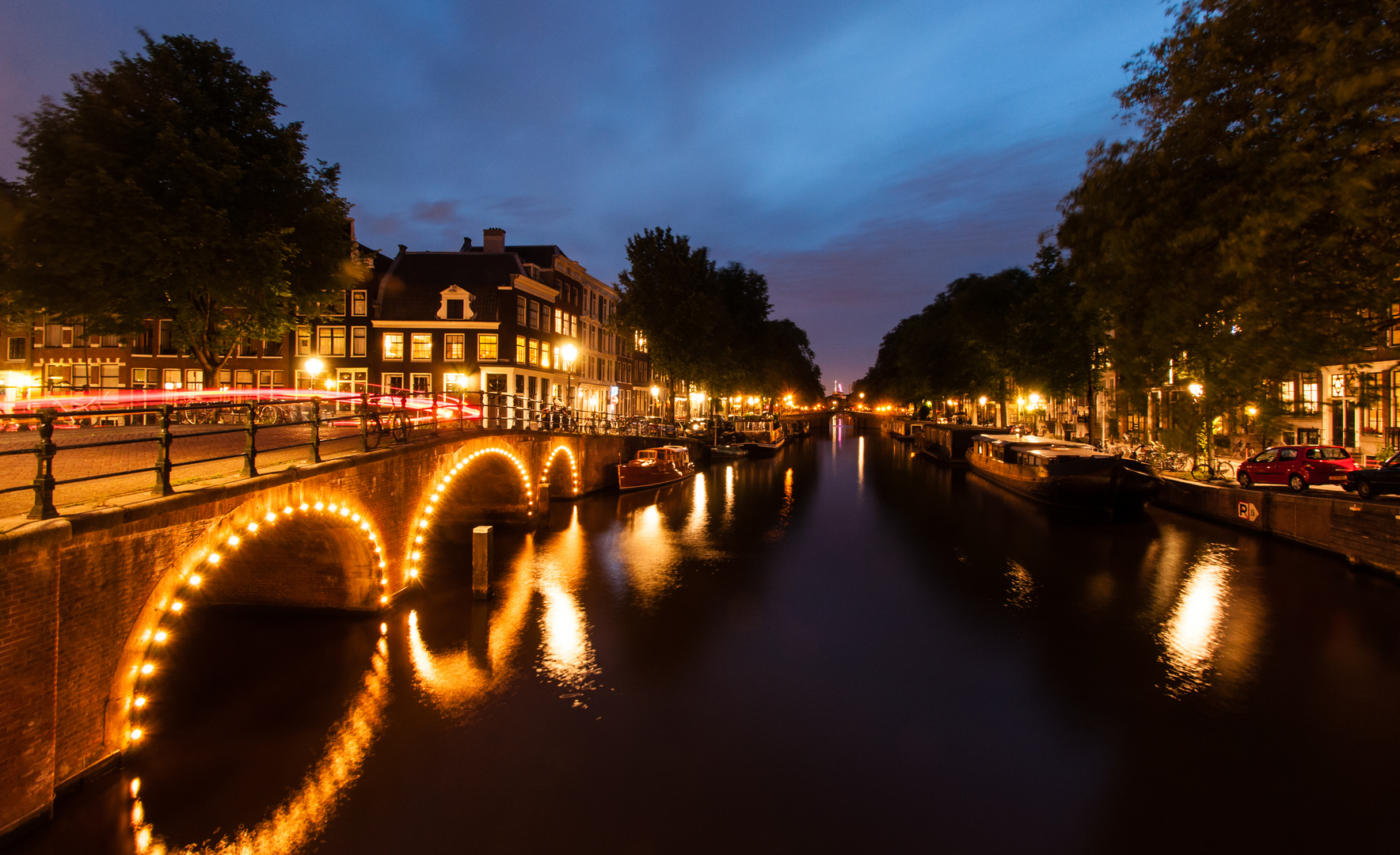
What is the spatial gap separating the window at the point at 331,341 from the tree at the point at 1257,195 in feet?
126

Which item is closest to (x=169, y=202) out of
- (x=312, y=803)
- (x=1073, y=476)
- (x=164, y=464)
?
(x=164, y=464)

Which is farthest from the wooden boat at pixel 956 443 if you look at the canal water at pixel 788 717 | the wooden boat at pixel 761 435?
the canal water at pixel 788 717

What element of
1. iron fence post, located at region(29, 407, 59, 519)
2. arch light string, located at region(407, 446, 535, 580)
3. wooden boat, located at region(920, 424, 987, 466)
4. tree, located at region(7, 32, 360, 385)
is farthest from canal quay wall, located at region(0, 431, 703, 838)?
A: wooden boat, located at region(920, 424, 987, 466)

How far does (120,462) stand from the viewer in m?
11.1

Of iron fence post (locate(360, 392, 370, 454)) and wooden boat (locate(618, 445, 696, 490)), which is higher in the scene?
iron fence post (locate(360, 392, 370, 454))

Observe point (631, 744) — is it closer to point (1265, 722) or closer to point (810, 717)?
point (810, 717)

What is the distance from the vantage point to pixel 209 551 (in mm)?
8453

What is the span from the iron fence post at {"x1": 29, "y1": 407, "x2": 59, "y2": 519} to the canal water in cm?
321

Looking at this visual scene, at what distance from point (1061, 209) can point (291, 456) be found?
1588 cm

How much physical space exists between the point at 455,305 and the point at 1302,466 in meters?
38.7

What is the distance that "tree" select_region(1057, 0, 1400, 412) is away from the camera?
827 cm

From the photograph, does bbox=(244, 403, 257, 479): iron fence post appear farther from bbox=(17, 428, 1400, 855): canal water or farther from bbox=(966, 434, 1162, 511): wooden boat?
bbox=(966, 434, 1162, 511): wooden boat

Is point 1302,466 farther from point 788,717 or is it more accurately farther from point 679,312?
point 679,312

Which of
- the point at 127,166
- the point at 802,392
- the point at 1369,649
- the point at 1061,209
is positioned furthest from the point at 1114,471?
the point at 802,392
